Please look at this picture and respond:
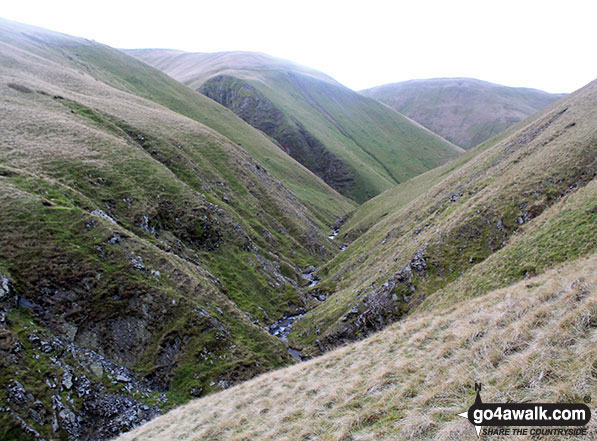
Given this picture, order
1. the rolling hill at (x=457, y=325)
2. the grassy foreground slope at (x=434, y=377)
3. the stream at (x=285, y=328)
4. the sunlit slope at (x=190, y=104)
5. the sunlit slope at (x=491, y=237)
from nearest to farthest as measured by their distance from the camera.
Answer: the grassy foreground slope at (x=434, y=377) → the rolling hill at (x=457, y=325) → the sunlit slope at (x=491, y=237) → the stream at (x=285, y=328) → the sunlit slope at (x=190, y=104)

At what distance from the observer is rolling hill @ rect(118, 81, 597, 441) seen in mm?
Answer: 8438

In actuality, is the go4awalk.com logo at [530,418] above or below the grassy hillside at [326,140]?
below

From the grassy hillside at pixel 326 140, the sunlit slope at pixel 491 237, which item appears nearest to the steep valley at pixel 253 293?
the sunlit slope at pixel 491 237

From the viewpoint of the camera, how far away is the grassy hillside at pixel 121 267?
2112cm

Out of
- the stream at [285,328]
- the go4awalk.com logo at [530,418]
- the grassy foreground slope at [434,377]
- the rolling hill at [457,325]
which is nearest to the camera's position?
the go4awalk.com logo at [530,418]

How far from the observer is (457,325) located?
46.7 ft

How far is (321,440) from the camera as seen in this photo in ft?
31.1

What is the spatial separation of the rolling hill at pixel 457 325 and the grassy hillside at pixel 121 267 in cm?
518

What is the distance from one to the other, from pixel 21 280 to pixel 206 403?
17679 mm

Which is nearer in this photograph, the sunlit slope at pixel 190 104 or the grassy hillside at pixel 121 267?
the grassy hillside at pixel 121 267

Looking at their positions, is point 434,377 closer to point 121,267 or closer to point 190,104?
point 121,267

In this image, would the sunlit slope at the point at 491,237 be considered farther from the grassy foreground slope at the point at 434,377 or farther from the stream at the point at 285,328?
the grassy foreground slope at the point at 434,377

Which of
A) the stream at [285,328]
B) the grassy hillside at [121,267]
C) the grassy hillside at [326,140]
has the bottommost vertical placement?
the stream at [285,328]

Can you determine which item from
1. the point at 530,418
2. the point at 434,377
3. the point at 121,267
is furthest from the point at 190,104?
the point at 530,418
